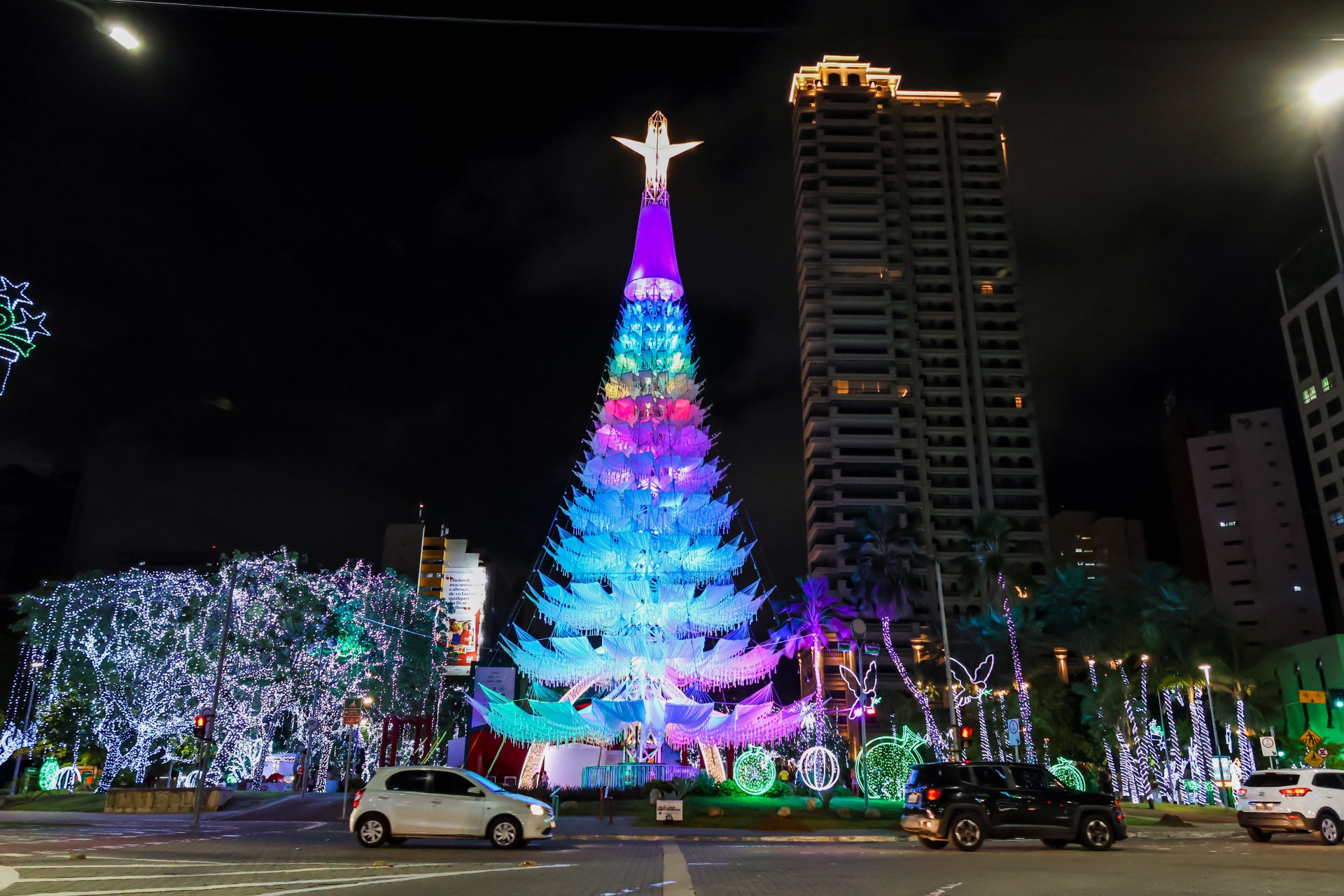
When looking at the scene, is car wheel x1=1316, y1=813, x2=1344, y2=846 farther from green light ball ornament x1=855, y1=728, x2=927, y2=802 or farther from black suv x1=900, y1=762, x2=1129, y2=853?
green light ball ornament x1=855, y1=728, x2=927, y2=802

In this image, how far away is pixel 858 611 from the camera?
53.3m

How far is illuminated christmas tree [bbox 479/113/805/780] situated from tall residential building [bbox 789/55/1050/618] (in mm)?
57405

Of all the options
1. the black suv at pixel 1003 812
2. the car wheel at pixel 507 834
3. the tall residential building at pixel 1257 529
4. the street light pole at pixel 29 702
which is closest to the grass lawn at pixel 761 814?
the black suv at pixel 1003 812

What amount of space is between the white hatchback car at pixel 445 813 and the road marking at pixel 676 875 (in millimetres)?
2552

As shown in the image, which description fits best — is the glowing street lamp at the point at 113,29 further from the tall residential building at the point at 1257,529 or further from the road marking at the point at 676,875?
the tall residential building at the point at 1257,529

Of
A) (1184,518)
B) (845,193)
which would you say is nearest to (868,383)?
(845,193)

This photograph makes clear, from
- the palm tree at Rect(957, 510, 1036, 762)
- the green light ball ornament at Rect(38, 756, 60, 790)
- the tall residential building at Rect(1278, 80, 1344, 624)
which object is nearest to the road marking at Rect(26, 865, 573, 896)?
the palm tree at Rect(957, 510, 1036, 762)

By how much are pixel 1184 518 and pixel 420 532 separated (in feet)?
331

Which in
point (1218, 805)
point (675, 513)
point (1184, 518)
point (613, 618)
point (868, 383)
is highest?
point (868, 383)

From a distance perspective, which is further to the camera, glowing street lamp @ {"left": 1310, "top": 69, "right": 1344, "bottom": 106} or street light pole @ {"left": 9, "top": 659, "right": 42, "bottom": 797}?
street light pole @ {"left": 9, "top": 659, "right": 42, "bottom": 797}

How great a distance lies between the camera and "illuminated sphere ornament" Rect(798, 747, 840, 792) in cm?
3222

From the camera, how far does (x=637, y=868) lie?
47.5 ft

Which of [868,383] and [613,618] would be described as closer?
[613,618]

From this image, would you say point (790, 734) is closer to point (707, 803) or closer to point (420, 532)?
point (707, 803)
